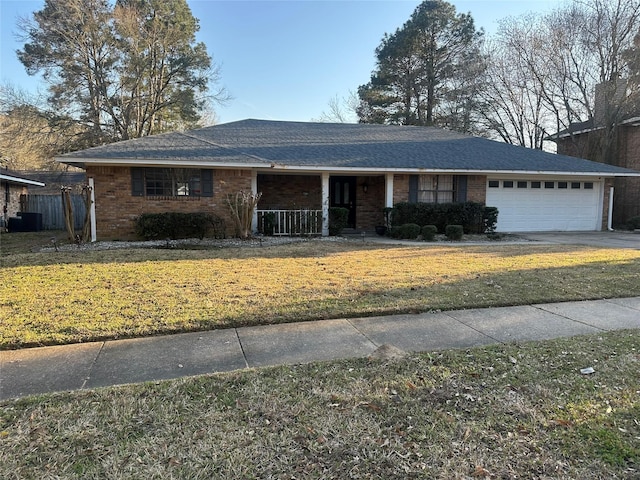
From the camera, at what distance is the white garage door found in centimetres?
1566

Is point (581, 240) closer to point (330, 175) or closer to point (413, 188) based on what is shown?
point (413, 188)

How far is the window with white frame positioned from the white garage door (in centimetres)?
169

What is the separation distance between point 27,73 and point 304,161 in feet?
62.9

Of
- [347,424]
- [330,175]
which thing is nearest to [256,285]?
[347,424]

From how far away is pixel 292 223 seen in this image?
13352mm

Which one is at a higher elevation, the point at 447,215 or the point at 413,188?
the point at 413,188

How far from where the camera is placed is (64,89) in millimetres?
22422

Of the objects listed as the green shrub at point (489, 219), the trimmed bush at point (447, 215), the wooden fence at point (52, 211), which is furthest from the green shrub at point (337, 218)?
the wooden fence at point (52, 211)

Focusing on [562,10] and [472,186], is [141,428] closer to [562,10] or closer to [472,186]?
[472,186]

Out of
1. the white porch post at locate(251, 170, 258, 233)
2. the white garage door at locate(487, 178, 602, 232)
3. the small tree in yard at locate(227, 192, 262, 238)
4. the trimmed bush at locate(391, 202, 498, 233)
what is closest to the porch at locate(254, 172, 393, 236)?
the white porch post at locate(251, 170, 258, 233)

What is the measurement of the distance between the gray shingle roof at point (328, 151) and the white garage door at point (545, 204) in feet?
2.89

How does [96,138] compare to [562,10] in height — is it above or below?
below

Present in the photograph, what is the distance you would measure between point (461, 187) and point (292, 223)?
652cm

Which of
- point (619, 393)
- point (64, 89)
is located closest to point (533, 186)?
point (619, 393)
